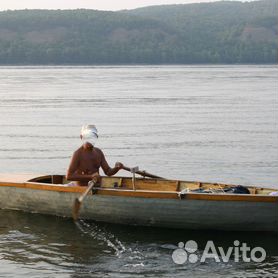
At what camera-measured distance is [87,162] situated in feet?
51.5

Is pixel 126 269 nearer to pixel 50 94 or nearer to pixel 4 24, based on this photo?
pixel 50 94

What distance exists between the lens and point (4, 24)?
185000mm

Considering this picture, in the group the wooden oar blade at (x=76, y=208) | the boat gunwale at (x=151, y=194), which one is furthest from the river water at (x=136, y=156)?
the boat gunwale at (x=151, y=194)

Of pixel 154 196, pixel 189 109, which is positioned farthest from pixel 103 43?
pixel 154 196

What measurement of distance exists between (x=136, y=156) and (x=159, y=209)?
11.7 meters

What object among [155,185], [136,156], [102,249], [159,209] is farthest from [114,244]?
[136,156]

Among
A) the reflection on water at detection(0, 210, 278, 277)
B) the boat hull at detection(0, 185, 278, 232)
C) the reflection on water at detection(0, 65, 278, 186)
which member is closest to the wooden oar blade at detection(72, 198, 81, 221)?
the reflection on water at detection(0, 210, 278, 277)

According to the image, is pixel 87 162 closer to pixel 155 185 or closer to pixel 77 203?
pixel 77 203

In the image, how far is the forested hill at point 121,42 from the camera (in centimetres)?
16412

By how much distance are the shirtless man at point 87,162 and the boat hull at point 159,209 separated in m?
0.32

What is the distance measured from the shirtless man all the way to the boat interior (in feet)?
1.29

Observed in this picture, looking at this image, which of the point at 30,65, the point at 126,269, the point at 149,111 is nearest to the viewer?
the point at 126,269

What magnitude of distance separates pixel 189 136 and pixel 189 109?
14.2 m

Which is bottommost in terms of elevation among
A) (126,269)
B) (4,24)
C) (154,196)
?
(126,269)
